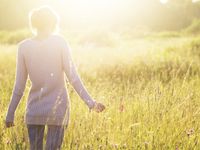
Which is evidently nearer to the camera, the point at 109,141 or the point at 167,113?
the point at 109,141

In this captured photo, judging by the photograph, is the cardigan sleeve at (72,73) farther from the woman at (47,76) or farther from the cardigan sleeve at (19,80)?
the cardigan sleeve at (19,80)

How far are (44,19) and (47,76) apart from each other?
0.41 meters

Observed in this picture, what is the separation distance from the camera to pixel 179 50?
13.0m

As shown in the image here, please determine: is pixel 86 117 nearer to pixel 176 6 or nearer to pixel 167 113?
pixel 167 113

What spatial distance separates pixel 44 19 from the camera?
3.26 m

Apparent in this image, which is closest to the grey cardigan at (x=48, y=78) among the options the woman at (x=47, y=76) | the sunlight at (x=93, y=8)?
the woman at (x=47, y=76)

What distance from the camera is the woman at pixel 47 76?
10.8ft

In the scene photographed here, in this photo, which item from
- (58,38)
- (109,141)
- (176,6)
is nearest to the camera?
(58,38)

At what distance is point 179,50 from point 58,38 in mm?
10011

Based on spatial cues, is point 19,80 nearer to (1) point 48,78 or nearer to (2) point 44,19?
(1) point 48,78

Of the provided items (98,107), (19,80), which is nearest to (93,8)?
(19,80)

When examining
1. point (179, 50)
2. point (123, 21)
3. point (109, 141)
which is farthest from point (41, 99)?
point (123, 21)

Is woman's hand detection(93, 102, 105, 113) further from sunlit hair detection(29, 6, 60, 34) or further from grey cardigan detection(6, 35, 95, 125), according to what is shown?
sunlit hair detection(29, 6, 60, 34)

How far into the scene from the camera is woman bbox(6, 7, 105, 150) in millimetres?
3303
